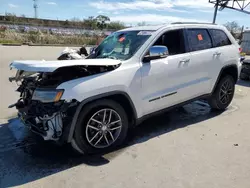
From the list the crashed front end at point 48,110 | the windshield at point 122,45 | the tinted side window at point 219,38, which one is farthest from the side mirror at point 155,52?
the tinted side window at point 219,38

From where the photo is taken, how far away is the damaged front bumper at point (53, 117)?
9.83 feet

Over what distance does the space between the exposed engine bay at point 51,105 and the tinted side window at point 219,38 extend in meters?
2.56

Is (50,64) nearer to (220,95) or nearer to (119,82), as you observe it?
(119,82)

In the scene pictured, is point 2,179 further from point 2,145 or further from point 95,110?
point 95,110

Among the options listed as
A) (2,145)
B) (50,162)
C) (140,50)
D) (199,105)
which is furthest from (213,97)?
(2,145)

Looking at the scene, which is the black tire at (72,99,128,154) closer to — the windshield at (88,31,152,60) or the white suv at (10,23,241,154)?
the white suv at (10,23,241,154)

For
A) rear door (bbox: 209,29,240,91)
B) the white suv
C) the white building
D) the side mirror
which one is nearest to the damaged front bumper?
the white suv

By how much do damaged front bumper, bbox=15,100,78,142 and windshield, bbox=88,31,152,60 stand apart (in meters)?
1.28

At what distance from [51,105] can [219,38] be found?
12.3 feet

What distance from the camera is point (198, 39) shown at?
457 cm

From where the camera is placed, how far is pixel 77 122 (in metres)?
3.15

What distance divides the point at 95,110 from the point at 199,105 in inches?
134

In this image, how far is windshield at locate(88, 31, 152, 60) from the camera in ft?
12.6

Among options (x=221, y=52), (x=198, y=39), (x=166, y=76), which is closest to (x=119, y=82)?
(x=166, y=76)
